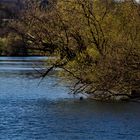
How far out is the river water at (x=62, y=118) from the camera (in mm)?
25406

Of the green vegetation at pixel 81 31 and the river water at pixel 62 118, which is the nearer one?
the river water at pixel 62 118

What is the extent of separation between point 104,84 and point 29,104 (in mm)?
4943

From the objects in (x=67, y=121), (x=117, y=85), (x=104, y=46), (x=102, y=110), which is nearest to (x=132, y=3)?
(x=104, y=46)

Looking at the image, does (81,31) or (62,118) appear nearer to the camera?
(62,118)

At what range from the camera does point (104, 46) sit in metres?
Result: 38.8

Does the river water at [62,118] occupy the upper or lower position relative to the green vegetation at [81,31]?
lower

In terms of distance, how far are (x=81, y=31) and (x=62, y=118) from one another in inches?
429

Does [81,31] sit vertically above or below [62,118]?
above

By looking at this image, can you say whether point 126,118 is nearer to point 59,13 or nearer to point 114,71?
point 114,71

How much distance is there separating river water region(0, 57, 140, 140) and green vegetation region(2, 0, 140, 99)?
6.58ft

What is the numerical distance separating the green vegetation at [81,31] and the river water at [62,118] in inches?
79.0

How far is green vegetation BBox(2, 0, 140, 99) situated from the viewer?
38.1 metres

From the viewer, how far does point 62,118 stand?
2980 cm

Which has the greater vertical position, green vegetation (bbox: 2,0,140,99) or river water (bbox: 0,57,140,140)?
green vegetation (bbox: 2,0,140,99)
